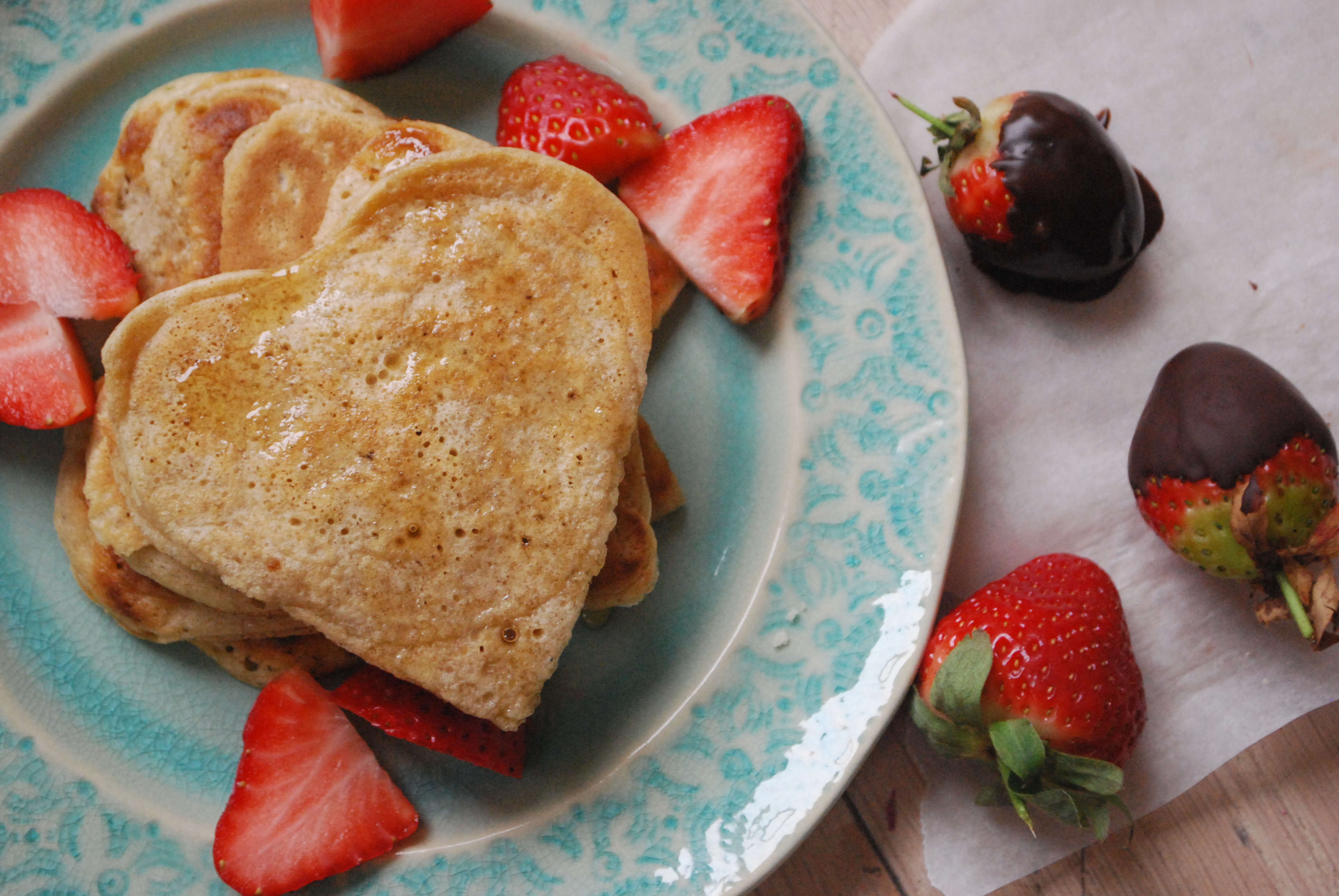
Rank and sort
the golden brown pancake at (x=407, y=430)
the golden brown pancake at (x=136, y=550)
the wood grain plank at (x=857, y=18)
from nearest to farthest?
the golden brown pancake at (x=407, y=430) → the golden brown pancake at (x=136, y=550) → the wood grain plank at (x=857, y=18)

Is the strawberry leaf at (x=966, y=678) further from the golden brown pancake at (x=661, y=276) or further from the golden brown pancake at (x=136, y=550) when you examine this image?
the golden brown pancake at (x=136, y=550)

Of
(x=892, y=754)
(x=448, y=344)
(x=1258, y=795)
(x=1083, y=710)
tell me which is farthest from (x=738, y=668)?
(x=1258, y=795)

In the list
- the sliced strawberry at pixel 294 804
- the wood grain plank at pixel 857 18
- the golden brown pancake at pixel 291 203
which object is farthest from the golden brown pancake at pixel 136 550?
the wood grain plank at pixel 857 18

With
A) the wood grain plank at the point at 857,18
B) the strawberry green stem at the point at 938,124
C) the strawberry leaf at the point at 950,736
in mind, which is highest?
the wood grain plank at the point at 857,18

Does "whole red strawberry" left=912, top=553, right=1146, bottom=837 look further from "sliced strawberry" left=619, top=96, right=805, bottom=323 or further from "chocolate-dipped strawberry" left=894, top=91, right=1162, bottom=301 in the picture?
"sliced strawberry" left=619, top=96, right=805, bottom=323

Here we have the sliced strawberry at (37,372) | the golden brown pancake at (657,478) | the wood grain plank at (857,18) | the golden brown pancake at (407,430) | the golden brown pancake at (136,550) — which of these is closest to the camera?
the golden brown pancake at (407,430)

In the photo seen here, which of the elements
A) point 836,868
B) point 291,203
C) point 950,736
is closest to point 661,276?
point 291,203

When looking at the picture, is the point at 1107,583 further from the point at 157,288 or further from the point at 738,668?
the point at 157,288
